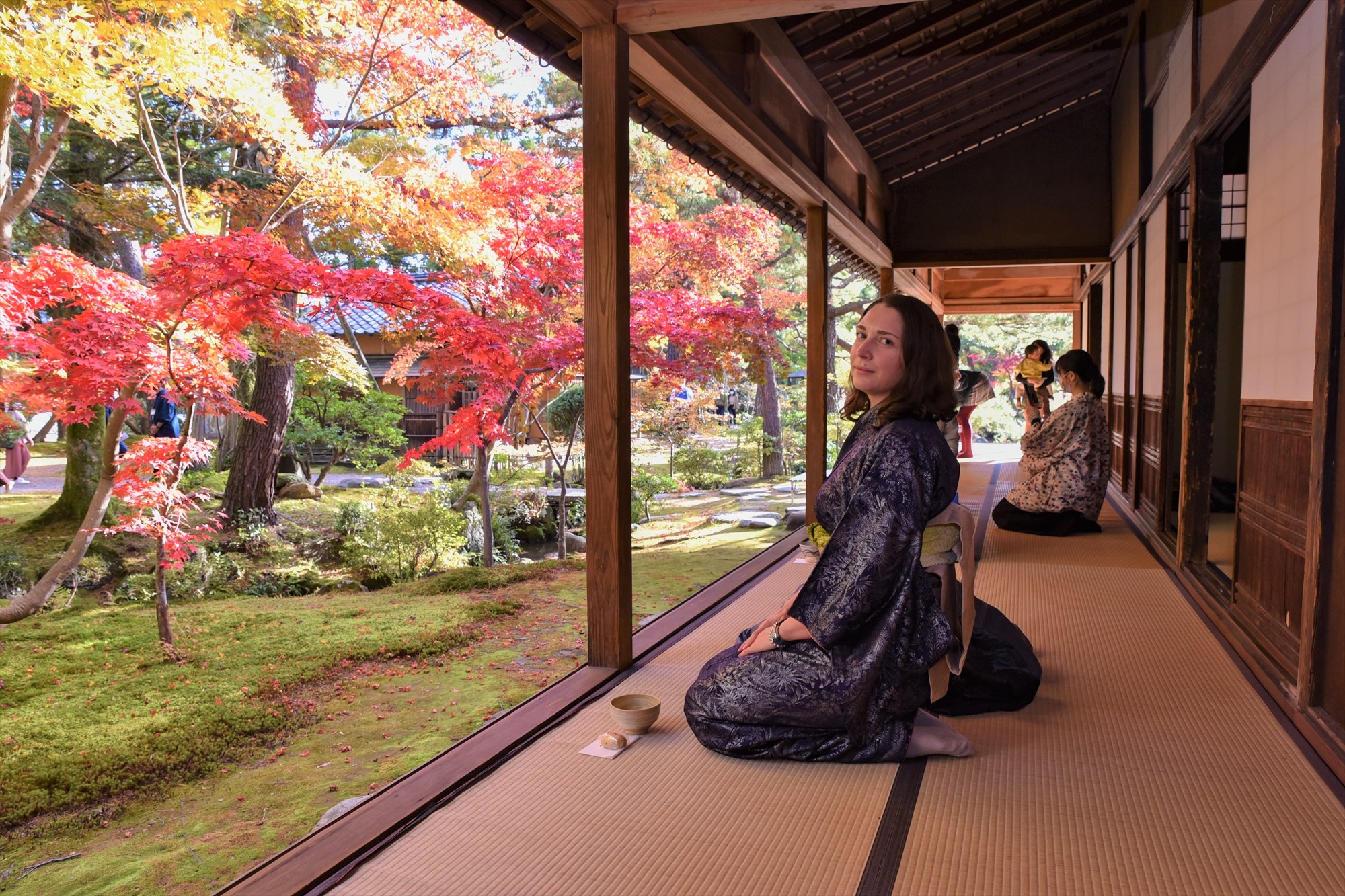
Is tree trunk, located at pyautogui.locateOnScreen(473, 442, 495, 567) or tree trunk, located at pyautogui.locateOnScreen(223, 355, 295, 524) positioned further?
tree trunk, located at pyautogui.locateOnScreen(223, 355, 295, 524)

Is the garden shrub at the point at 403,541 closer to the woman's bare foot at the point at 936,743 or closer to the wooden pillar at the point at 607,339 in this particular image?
the wooden pillar at the point at 607,339

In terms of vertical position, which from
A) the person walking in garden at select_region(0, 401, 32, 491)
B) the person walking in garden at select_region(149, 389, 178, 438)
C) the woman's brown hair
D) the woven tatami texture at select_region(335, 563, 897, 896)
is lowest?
the woven tatami texture at select_region(335, 563, 897, 896)

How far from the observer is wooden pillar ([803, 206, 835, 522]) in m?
6.04

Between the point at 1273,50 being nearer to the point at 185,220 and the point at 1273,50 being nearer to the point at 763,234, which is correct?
the point at 185,220

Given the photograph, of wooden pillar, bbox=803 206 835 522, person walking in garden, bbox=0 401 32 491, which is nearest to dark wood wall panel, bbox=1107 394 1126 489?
wooden pillar, bbox=803 206 835 522

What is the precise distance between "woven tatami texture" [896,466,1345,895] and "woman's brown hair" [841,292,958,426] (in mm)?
863

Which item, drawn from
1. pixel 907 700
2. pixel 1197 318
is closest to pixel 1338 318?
pixel 907 700

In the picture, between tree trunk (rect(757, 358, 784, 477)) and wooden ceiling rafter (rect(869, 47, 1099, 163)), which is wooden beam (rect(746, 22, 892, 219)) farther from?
tree trunk (rect(757, 358, 784, 477))

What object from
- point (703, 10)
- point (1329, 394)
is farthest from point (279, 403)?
→ point (1329, 394)

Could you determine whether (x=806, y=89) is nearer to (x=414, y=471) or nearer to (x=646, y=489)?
(x=646, y=489)

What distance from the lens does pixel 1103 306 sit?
9477 millimetres

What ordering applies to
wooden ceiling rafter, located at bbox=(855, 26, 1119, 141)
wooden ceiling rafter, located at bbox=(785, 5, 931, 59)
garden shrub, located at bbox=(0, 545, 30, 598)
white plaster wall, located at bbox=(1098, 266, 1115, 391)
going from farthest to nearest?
white plaster wall, located at bbox=(1098, 266, 1115, 391) → wooden ceiling rafter, located at bbox=(855, 26, 1119, 141) → garden shrub, located at bbox=(0, 545, 30, 598) → wooden ceiling rafter, located at bbox=(785, 5, 931, 59)

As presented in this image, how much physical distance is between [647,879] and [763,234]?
983 centimetres

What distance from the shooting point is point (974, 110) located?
755 centimetres
